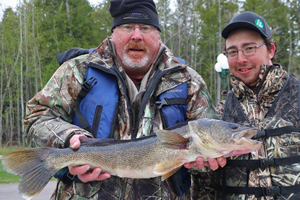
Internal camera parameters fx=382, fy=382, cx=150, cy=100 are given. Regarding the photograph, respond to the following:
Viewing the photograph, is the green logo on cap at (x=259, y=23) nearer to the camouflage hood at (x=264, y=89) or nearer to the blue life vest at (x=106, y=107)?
the camouflage hood at (x=264, y=89)

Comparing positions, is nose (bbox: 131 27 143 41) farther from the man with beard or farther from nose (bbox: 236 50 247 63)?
nose (bbox: 236 50 247 63)

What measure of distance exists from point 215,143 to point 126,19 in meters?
1.73

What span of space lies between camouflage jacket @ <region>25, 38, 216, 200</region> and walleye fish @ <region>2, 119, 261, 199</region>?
227mm

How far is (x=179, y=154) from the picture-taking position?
11.8ft

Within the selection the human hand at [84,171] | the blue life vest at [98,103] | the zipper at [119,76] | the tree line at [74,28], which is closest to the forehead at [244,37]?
the zipper at [119,76]

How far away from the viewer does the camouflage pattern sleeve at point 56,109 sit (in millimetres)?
3805

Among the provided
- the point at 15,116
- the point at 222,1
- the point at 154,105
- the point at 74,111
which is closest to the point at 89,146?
the point at 74,111

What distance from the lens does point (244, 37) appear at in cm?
408

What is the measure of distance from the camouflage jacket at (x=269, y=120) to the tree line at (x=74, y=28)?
2601cm

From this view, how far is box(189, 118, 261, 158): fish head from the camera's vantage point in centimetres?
336

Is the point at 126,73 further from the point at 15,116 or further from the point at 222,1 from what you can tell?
the point at 15,116

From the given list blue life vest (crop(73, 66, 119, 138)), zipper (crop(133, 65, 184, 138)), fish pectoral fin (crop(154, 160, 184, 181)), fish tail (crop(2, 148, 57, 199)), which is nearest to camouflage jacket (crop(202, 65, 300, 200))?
fish pectoral fin (crop(154, 160, 184, 181))

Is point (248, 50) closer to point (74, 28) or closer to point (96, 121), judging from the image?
point (96, 121)

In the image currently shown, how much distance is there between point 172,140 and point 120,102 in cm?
82
